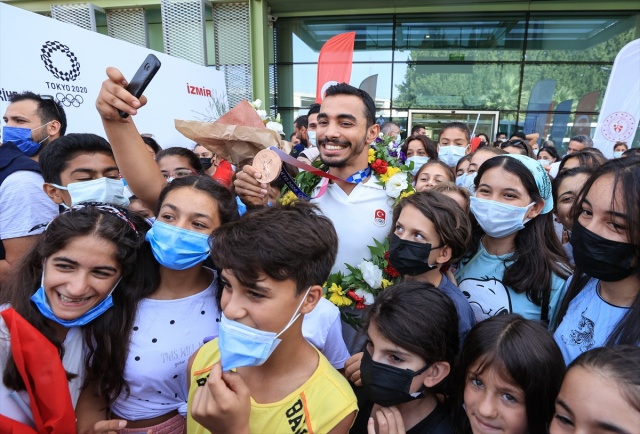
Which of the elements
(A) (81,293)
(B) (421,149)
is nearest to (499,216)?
(A) (81,293)

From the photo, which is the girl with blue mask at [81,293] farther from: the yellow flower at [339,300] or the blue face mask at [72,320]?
the yellow flower at [339,300]

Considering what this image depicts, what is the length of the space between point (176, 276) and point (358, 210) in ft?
3.80

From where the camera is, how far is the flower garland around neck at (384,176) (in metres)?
2.47

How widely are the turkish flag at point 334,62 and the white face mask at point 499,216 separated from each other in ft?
26.2

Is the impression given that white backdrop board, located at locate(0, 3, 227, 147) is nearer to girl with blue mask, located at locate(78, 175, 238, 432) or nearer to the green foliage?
girl with blue mask, located at locate(78, 175, 238, 432)

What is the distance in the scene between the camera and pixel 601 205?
4.98ft

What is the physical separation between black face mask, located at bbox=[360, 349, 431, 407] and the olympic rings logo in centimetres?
547

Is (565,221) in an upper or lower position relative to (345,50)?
lower

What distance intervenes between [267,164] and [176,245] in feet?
1.94

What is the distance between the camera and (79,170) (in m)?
2.30

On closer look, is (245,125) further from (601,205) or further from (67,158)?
(601,205)

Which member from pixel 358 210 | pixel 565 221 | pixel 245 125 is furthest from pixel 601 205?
pixel 245 125

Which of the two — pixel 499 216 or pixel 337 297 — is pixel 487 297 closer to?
pixel 499 216

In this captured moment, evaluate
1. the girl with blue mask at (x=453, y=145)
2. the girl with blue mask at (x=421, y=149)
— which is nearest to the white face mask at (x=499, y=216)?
the girl with blue mask at (x=421, y=149)
